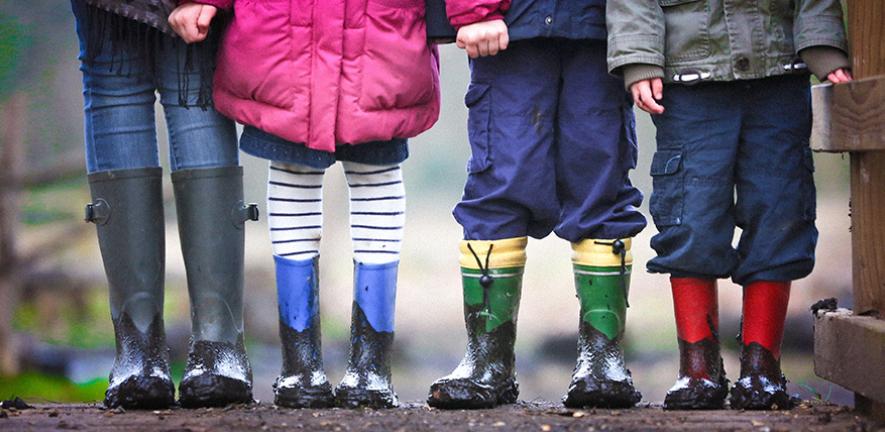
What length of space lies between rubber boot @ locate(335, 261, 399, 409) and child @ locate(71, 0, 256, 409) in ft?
0.74

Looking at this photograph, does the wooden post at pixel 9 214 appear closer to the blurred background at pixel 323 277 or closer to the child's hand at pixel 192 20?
the blurred background at pixel 323 277

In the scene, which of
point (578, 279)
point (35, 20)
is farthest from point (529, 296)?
point (578, 279)

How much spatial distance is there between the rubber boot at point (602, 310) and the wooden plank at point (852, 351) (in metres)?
0.38

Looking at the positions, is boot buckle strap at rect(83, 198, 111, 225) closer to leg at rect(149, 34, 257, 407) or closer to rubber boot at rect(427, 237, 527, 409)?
leg at rect(149, 34, 257, 407)

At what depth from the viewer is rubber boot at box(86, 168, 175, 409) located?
262 centimetres

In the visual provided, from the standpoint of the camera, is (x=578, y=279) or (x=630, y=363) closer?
(x=578, y=279)

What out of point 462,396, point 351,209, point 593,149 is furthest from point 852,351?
point 351,209

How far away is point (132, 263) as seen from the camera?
2645mm

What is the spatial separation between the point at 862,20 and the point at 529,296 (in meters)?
3.13

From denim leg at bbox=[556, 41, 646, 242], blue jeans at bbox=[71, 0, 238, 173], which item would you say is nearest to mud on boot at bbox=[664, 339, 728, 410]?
denim leg at bbox=[556, 41, 646, 242]

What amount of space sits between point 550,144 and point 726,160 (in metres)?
0.35

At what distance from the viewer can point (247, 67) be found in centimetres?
255

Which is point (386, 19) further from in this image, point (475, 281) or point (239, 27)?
point (475, 281)

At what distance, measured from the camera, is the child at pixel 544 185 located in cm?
258
